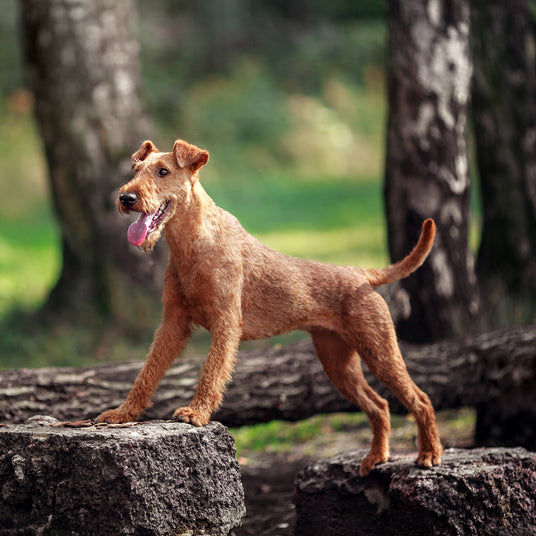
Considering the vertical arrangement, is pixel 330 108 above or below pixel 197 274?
above

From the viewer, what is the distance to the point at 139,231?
350 cm

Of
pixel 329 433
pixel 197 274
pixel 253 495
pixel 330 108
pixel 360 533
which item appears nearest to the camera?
pixel 197 274

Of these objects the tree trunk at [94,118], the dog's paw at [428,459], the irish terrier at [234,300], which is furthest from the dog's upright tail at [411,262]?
the tree trunk at [94,118]

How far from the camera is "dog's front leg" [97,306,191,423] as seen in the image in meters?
3.83

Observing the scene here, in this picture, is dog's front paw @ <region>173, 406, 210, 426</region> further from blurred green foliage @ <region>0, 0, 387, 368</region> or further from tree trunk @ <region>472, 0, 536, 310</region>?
blurred green foliage @ <region>0, 0, 387, 368</region>

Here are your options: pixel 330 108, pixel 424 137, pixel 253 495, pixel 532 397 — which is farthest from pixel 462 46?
pixel 330 108

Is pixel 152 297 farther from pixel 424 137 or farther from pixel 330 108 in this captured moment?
pixel 330 108

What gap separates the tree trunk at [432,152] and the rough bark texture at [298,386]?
404 mm

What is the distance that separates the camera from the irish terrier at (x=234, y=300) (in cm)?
369

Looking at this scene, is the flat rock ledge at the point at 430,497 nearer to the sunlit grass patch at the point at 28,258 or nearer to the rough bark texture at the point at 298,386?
the rough bark texture at the point at 298,386

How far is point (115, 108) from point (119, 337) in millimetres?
2388

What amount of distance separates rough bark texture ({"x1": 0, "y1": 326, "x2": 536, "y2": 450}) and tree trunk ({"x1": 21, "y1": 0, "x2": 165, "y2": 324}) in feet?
8.40

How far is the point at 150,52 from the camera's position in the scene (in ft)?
71.4

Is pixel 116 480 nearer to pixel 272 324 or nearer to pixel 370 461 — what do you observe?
pixel 272 324
